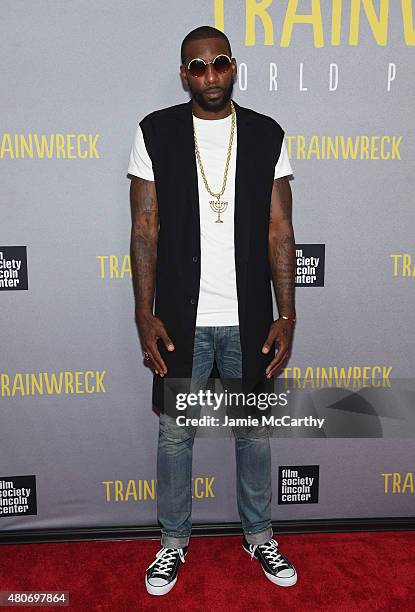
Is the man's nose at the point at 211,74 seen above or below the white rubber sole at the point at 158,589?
above

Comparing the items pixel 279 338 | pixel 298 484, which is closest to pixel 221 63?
pixel 279 338

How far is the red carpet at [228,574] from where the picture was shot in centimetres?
214

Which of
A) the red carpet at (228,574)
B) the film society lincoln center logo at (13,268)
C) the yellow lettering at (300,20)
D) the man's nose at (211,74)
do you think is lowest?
the red carpet at (228,574)

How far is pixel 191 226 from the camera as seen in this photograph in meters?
2.04

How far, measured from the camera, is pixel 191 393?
215 cm

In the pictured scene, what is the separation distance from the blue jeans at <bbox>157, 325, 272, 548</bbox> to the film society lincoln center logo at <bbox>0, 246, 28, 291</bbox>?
0.78m

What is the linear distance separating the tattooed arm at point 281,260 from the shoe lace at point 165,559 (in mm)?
758

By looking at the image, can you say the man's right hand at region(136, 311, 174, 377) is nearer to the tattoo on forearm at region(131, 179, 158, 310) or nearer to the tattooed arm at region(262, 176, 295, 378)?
the tattoo on forearm at region(131, 179, 158, 310)

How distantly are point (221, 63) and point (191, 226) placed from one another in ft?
1.74

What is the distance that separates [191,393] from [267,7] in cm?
145

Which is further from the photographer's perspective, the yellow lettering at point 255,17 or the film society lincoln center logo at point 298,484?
the film society lincoln center logo at point 298,484

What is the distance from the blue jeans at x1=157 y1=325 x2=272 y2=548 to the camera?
2.17 metres

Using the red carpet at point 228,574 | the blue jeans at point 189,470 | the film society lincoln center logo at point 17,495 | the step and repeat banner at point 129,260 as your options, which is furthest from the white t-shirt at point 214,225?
the film society lincoln center logo at point 17,495

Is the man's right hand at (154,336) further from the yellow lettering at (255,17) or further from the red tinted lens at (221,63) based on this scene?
the yellow lettering at (255,17)
